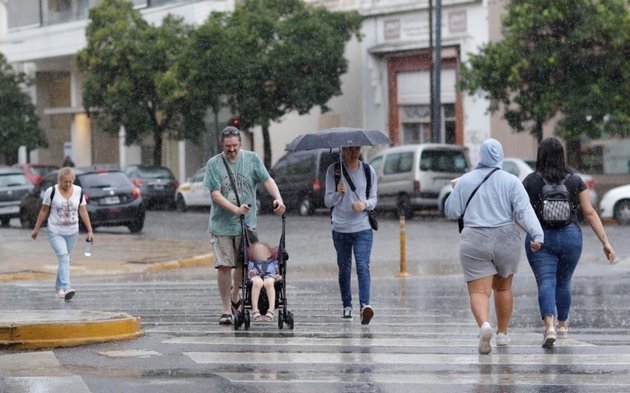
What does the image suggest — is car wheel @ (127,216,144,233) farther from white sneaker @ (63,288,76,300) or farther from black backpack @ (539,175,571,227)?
black backpack @ (539,175,571,227)

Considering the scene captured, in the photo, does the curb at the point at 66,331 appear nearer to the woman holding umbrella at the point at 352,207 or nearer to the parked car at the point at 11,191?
the woman holding umbrella at the point at 352,207

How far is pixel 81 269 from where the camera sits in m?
23.1

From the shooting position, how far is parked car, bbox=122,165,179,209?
157ft

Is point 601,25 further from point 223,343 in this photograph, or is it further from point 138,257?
point 223,343

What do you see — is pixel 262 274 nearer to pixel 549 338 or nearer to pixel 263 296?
pixel 263 296

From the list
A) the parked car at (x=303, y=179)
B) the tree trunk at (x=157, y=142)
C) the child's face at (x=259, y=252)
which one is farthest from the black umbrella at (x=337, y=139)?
the tree trunk at (x=157, y=142)

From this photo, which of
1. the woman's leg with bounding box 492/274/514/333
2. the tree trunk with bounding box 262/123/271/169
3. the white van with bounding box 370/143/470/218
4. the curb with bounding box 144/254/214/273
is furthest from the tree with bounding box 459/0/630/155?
the woman's leg with bounding box 492/274/514/333

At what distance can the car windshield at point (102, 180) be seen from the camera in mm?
33219

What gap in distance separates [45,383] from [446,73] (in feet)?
122

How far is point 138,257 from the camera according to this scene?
82.7 feet

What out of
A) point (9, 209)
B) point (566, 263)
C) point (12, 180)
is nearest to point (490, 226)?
point (566, 263)

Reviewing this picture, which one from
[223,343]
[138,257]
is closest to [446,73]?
[138,257]

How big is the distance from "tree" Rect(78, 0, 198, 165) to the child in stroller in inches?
1484

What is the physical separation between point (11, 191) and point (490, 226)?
29494 millimetres
